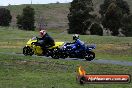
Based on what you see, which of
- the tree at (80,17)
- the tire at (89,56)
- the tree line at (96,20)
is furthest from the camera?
the tree at (80,17)

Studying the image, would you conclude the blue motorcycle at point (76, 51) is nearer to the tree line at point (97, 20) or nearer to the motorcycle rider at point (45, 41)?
the motorcycle rider at point (45, 41)

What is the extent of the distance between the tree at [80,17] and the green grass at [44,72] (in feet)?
200

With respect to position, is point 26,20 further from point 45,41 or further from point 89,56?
point 89,56

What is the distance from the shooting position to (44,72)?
2295cm

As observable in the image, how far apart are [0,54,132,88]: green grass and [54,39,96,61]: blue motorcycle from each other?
4.49 m

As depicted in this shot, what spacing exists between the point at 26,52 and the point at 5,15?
268ft

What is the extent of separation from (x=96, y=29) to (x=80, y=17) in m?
4.37

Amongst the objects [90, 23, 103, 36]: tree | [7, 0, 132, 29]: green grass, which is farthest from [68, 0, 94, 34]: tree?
[7, 0, 132, 29]: green grass

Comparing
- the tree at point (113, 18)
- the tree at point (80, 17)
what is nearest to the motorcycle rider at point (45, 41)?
the tree at point (113, 18)

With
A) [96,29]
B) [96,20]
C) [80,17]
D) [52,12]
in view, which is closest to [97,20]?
[96,20]

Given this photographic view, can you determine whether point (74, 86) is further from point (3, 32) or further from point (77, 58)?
point (3, 32)

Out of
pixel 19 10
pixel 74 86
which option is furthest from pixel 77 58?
pixel 19 10

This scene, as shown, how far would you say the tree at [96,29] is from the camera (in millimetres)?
87000

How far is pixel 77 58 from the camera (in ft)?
105
